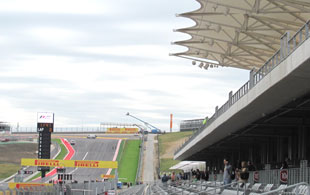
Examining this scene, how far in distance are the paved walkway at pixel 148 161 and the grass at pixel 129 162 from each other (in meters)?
1.64

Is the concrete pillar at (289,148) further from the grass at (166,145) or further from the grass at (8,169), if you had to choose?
the grass at (166,145)

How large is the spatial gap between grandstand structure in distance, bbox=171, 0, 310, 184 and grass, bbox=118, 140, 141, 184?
128 ft

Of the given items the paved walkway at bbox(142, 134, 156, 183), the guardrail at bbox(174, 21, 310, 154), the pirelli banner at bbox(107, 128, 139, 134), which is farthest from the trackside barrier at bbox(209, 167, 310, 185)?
the pirelli banner at bbox(107, 128, 139, 134)

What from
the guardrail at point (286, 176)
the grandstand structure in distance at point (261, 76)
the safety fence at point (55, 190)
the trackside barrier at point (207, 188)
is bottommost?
the safety fence at point (55, 190)

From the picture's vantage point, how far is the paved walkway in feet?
327

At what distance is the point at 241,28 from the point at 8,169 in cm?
6282

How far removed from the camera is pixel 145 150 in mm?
129125

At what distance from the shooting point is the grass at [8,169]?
314ft

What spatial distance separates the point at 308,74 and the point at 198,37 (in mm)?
37885

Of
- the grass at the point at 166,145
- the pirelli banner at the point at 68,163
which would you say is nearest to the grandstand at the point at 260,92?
the pirelli banner at the point at 68,163

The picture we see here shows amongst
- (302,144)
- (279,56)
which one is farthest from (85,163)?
(279,56)

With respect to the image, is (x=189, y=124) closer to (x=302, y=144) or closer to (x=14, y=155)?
(x=14, y=155)

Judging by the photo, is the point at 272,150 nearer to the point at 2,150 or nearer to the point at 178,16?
the point at 178,16

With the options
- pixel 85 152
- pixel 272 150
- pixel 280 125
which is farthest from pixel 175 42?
pixel 85 152
